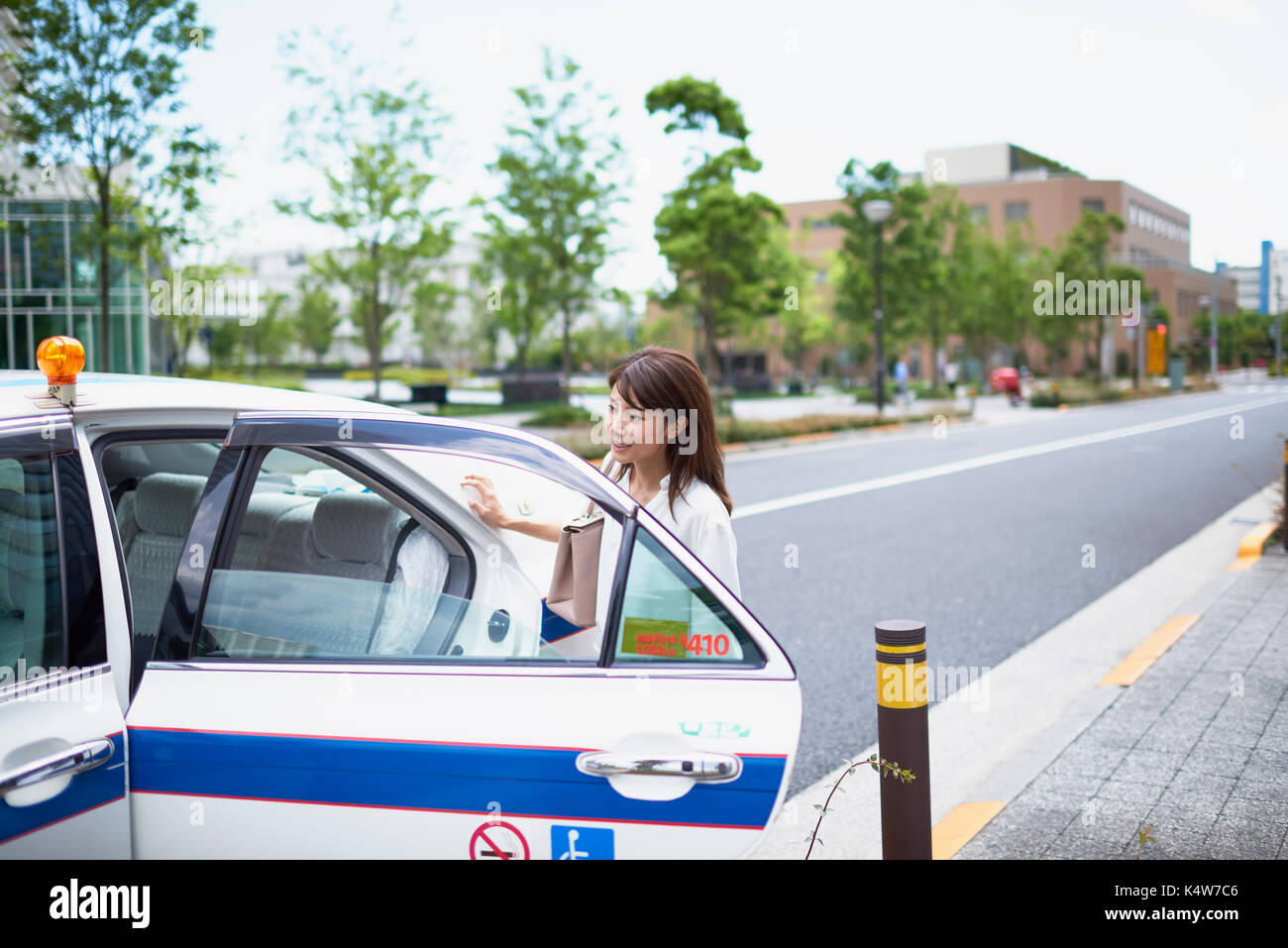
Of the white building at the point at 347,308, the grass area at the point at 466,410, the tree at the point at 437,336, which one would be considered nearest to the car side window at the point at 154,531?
the grass area at the point at 466,410

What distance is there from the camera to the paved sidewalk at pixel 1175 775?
149 inches

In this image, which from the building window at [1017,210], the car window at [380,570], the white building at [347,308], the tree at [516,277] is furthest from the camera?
the white building at [347,308]

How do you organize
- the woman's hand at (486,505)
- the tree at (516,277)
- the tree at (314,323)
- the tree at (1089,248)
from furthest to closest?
1. the tree at (314,323)
2. the tree at (1089,248)
3. the tree at (516,277)
4. the woman's hand at (486,505)

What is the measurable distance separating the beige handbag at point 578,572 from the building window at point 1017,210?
89.4 metres

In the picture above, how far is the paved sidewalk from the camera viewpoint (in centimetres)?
377

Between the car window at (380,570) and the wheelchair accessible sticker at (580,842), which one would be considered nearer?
the wheelchair accessible sticker at (580,842)

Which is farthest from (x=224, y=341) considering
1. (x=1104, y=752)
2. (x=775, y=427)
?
(x=1104, y=752)

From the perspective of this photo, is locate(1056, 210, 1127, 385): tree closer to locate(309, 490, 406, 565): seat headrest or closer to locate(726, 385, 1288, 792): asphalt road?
locate(726, 385, 1288, 792): asphalt road

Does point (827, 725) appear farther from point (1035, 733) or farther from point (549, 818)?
point (549, 818)

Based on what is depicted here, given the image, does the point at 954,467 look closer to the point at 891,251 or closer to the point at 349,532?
the point at 349,532

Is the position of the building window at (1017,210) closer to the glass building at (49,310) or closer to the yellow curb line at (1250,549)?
the glass building at (49,310)

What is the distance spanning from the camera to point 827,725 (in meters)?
5.46
